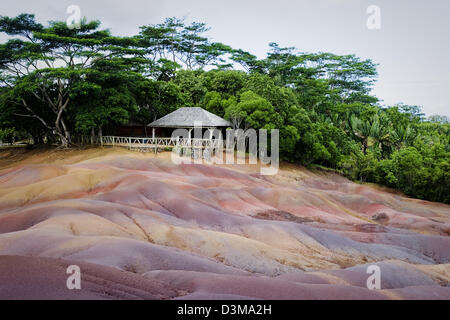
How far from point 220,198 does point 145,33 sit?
38075mm

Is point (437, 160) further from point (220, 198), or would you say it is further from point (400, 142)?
point (220, 198)

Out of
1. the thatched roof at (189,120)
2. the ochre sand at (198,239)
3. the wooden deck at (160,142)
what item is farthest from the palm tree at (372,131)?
the wooden deck at (160,142)

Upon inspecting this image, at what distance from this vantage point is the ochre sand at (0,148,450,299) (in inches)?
286

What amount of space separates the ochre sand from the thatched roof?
8370mm

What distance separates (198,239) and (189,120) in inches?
870

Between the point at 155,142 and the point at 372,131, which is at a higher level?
the point at 372,131

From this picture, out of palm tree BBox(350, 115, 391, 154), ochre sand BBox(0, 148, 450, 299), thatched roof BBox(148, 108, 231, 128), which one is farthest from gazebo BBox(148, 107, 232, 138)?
palm tree BBox(350, 115, 391, 154)

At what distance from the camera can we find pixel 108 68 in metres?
33.4

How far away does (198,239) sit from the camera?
40.6 feet

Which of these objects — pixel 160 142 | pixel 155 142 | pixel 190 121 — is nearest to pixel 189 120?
pixel 190 121

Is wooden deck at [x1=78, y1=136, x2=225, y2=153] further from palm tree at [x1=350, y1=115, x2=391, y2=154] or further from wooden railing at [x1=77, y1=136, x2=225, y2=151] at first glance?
→ palm tree at [x1=350, y1=115, x2=391, y2=154]

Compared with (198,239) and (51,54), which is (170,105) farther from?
(198,239)

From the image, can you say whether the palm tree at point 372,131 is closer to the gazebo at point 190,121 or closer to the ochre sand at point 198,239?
the ochre sand at point 198,239

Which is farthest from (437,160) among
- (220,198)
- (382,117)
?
(220,198)
